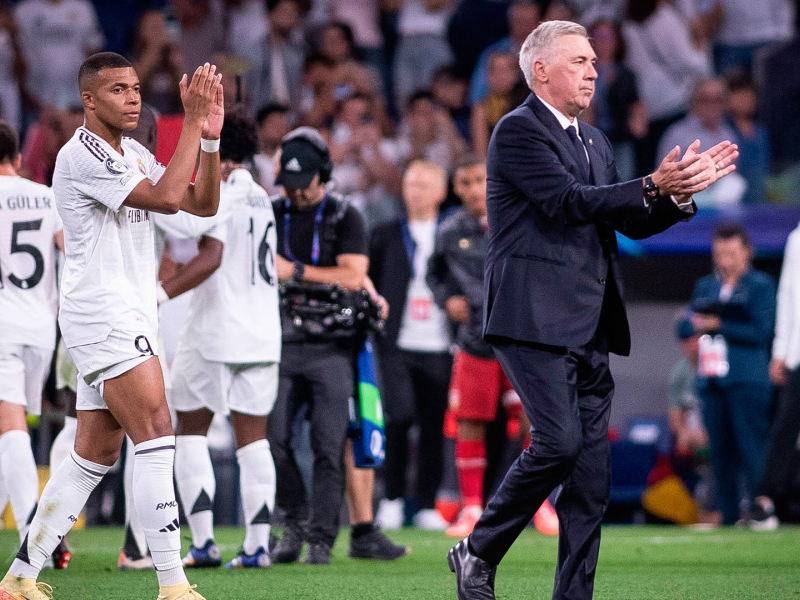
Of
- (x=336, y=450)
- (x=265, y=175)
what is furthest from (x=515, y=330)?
(x=265, y=175)

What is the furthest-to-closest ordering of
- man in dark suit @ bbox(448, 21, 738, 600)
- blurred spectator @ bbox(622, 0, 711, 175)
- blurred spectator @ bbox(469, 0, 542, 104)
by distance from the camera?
blurred spectator @ bbox(622, 0, 711, 175), blurred spectator @ bbox(469, 0, 542, 104), man in dark suit @ bbox(448, 21, 738, 600)

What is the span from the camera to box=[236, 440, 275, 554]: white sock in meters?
6.20

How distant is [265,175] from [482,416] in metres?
3.42

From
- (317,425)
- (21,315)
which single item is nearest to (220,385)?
(317,425)

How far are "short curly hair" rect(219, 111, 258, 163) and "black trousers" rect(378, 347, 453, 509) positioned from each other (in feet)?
11.8

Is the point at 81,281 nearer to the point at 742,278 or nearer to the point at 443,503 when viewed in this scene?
the point at 443,503

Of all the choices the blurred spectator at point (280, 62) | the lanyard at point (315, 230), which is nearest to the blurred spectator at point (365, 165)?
the blurred spectator at point (280, 62)

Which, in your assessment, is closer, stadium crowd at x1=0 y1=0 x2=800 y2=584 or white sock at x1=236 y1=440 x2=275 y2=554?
white sock at x1=236 y1=440 x2=275 y2=554

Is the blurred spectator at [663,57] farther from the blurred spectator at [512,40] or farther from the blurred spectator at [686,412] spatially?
the blurred spectator at [686,412]

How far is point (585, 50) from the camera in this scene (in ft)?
15.1

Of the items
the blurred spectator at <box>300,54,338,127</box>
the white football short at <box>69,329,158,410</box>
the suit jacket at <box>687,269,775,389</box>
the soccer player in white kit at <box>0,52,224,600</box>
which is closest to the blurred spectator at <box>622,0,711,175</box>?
the blurred spectator at <box>300,54,338,127</box>

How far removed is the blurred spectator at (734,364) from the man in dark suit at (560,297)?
559 cm

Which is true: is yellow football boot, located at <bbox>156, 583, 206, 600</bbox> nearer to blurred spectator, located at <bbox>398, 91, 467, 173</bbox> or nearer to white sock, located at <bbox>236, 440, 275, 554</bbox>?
white sock, located at <bbox>236, 440, 275, 554</bbox>

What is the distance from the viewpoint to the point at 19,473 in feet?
20.0
